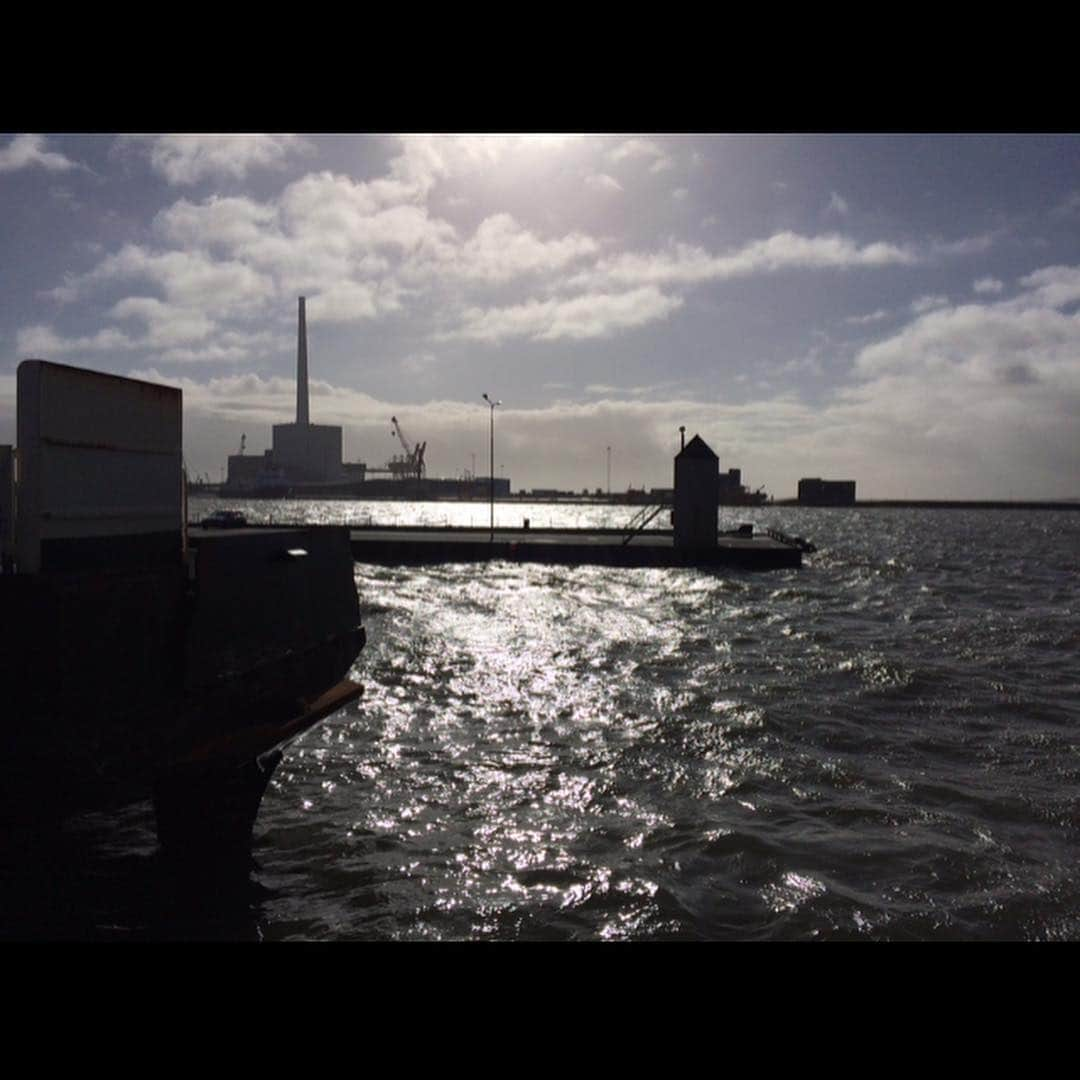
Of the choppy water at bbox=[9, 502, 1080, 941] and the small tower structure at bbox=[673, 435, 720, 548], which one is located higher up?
the small tower structure at bbox=[673, 435, 720, 548]

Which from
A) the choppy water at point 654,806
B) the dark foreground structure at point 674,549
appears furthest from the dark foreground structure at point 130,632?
the dark foreground structure at point 674,549

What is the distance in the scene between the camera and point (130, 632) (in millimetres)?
6691

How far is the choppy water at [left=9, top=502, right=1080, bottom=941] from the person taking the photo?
7664mm

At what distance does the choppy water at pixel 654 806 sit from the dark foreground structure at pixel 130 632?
134cm

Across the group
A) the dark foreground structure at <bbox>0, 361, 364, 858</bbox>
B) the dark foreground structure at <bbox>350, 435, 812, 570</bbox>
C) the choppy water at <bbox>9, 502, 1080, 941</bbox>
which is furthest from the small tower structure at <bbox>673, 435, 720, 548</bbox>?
the dark foreground structure at <bbox>0, 361, 364, 858</bbox>

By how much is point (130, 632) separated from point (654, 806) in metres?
6.88

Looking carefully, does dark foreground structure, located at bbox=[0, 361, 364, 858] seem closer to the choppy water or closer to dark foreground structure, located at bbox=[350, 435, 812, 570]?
the choppy water

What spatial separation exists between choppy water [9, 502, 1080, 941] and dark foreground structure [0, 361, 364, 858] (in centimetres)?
134

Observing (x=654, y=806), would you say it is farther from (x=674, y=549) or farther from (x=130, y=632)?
(x=674, y=549)

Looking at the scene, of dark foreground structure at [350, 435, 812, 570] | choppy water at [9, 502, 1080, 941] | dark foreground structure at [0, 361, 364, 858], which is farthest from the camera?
dark foreground structure at [350, 435, 812, 570]
